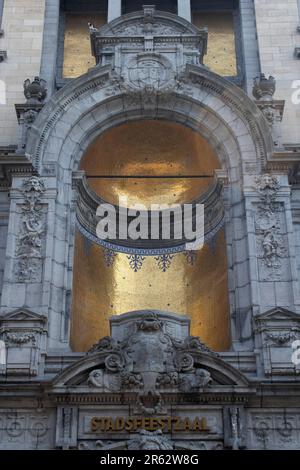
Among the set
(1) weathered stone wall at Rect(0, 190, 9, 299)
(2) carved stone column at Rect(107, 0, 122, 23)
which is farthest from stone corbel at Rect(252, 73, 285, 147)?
(1) weathered stone wall at Rect(0, 190, 9, 299)

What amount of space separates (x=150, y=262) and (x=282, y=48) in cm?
770

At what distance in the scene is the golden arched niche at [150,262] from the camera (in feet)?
67.6

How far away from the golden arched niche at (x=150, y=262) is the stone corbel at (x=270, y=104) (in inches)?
74.5

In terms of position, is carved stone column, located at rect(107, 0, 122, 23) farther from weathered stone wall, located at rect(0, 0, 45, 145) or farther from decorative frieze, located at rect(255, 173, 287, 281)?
decorative frieze, located at rect(255, 173, 287, 281)

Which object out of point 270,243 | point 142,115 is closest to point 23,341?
point 270,243

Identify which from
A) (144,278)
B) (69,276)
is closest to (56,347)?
(69,276)

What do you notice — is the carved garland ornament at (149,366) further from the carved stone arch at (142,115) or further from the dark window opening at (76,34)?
the dark window opening at (76,34)

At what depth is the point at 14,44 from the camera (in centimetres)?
2388

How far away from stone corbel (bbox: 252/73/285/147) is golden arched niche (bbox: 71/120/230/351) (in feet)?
6.21

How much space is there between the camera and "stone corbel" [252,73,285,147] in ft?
68.0

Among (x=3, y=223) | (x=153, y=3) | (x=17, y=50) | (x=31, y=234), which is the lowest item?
(x=31, y=234)

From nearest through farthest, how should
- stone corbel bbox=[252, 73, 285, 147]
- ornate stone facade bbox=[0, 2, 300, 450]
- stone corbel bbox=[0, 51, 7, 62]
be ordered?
ornate stone facade bbox=[0, 2, 300, 450] < stone corbel bbox=[252, 73, 285, 147] < stone corbel bbox=[0, 51, 7, 62]

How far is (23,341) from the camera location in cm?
1733

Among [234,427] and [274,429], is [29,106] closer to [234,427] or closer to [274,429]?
[234,427]
